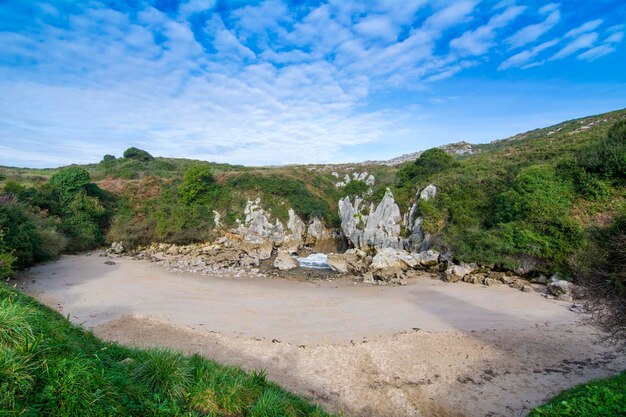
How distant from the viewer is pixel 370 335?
11438mm

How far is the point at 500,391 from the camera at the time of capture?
812 centimetres

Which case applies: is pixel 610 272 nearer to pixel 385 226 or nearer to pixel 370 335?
pixel 370 335

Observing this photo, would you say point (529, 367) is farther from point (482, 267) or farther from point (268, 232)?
point (268, 232)

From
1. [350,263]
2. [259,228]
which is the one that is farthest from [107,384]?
[259,228]

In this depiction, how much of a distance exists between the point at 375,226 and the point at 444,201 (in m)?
6.28

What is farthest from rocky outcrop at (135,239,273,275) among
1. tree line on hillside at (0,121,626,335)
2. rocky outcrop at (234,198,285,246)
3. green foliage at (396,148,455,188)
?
green foliage at (396,148,455,188)

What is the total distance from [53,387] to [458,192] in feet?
81.4

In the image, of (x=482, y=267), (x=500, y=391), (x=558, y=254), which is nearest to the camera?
(x=500, y=391)

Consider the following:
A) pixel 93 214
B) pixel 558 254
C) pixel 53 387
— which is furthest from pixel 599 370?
pixel 93 214

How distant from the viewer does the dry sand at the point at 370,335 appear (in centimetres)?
812

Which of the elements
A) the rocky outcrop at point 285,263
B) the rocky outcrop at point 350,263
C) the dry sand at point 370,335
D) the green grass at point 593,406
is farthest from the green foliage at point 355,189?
the green grass at point 593,406

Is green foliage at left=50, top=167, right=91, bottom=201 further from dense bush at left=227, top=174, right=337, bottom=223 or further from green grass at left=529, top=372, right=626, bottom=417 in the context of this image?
green grass at left=529, top=372, right=626, bottom=417

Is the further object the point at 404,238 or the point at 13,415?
the point at 404,238

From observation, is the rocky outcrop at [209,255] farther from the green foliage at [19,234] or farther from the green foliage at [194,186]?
the green foliage at [19,234]
